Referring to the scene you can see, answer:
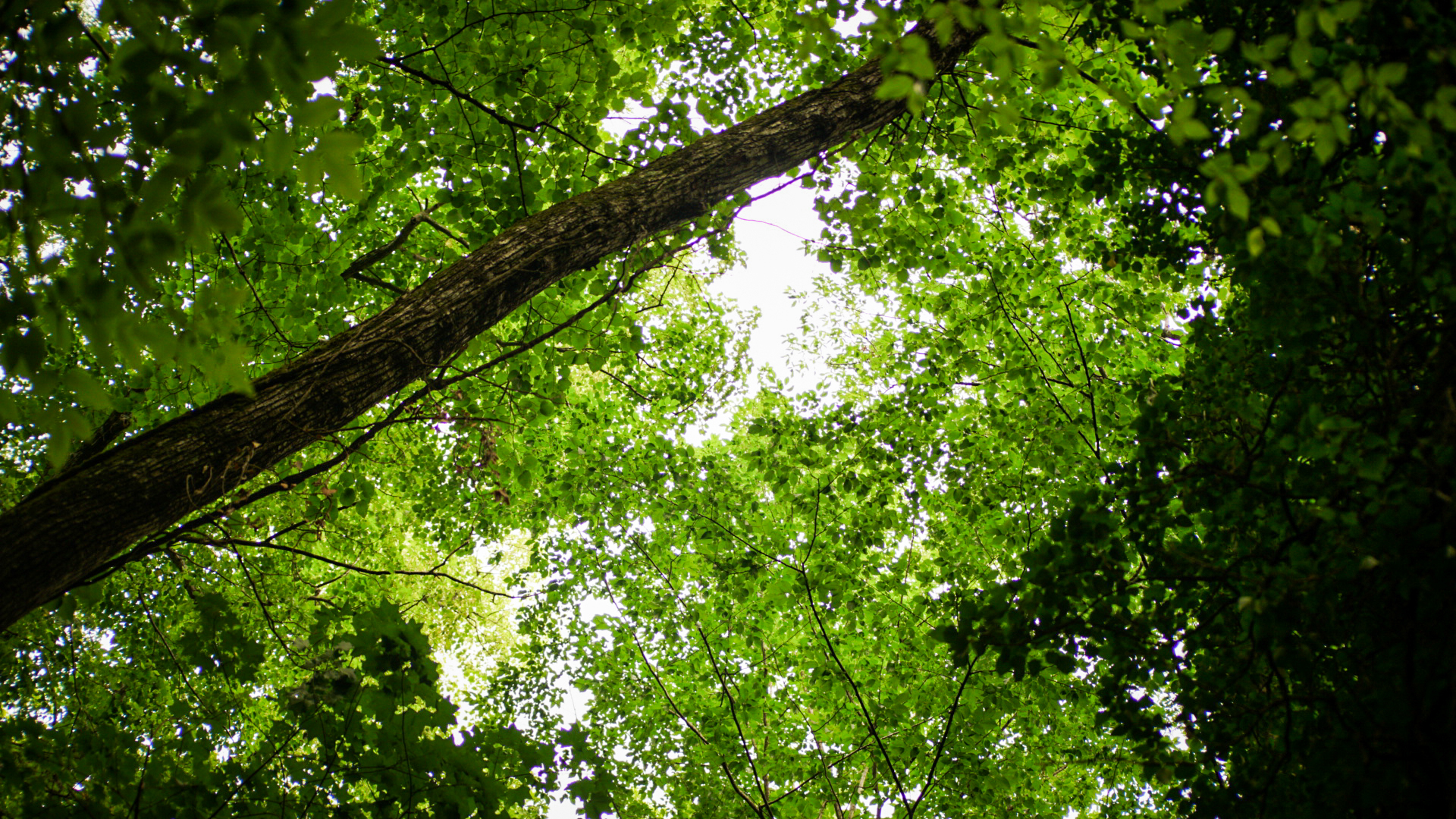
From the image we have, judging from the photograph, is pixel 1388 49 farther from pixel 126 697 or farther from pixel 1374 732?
pixel 126 697

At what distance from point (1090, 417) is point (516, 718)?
18.9 feet

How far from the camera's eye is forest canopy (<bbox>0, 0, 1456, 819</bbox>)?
1406 millimetres

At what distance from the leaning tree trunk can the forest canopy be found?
0.02 metres

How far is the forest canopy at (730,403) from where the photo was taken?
1.41 m

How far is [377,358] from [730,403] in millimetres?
5055

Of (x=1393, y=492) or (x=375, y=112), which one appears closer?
(x=1393, y=492)

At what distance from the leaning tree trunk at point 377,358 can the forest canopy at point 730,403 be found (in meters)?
0.02

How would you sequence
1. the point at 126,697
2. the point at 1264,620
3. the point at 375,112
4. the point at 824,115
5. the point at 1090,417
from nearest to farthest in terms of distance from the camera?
the point at 1264,620
the point at 824,115
the point at 375,112
the point at 1090,417
the point at 126,697

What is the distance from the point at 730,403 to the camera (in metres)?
7.34

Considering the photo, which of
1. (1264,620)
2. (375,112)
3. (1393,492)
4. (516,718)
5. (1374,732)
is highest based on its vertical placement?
(375,112)

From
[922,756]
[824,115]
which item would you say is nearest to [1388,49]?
[824,115]

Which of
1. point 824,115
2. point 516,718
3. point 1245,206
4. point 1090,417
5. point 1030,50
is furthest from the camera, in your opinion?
point 516,718

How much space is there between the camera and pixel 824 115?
11.9ft

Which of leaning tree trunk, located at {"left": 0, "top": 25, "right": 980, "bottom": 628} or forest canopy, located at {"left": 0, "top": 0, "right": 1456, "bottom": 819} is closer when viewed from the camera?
forest canopy, located at {"left": 0, "top": 0, "right": 1456, "bottom": 819}
